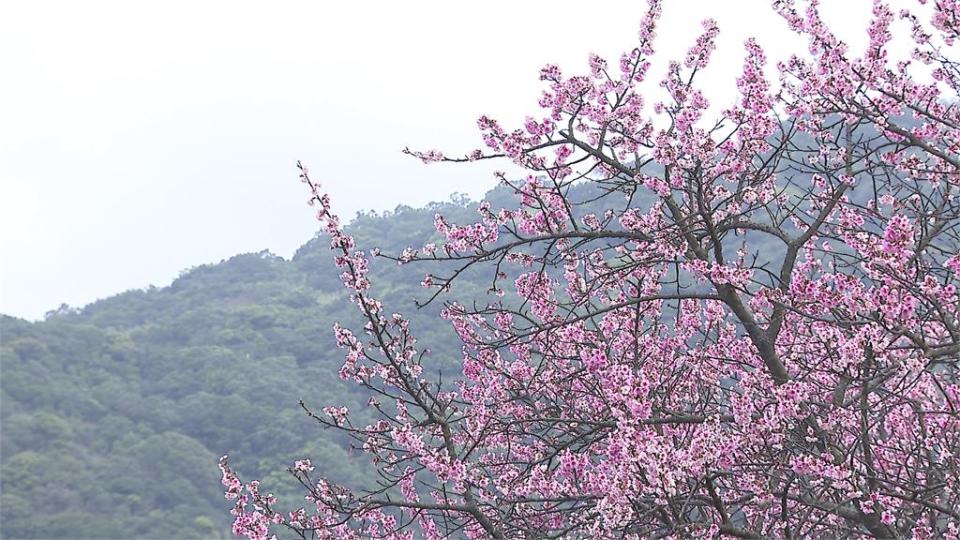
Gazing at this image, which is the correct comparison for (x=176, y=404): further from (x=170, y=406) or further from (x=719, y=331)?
(x=719, y=331)

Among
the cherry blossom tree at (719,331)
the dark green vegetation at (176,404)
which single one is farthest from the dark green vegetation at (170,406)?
the cherry blossom tree at (719,331)

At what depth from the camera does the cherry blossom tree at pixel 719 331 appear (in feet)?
14.6

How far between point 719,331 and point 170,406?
4023 cm

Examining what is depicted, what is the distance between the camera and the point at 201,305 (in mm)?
59375

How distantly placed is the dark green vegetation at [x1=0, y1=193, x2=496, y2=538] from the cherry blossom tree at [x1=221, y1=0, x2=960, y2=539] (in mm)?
27598

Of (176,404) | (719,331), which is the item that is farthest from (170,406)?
(719,331)

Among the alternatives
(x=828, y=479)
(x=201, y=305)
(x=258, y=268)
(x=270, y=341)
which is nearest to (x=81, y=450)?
(x=270, y=341)

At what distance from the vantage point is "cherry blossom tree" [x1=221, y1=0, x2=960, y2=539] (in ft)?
14.6

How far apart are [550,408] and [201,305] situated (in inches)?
2194

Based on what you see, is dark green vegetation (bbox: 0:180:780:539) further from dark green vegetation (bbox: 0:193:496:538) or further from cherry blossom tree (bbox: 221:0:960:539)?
cherry blossom tree (bbox: 221:0:960:539)

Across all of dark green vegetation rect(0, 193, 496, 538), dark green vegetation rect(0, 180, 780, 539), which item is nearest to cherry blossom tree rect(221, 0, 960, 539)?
dark green vegetation rect(0, 180, 780, 539)

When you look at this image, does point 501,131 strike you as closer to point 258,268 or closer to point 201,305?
point 201,305

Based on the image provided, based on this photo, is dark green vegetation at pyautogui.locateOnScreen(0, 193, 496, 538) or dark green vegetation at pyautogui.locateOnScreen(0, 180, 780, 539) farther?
dark green vegetation at pyautogui.locateOnScreen(0, 193, 496, 538)

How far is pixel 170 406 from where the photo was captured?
43594 mm
